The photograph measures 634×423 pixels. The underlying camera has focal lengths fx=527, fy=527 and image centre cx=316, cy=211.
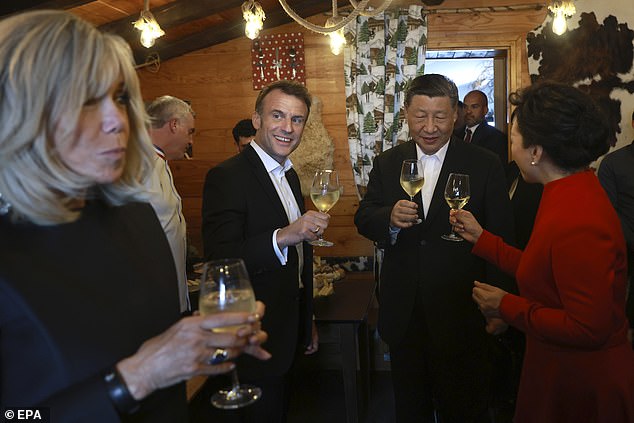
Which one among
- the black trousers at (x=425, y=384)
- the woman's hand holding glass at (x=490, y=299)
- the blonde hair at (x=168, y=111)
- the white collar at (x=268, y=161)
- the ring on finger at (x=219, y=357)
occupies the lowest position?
the black trousers at (x=425, y=384)

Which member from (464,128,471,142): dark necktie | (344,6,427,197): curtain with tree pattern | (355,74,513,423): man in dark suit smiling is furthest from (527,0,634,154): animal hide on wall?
(355,74,513,423): man in dark suit smiling

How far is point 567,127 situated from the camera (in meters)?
1.58

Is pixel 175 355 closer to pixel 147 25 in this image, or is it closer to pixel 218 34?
pixel 147 25

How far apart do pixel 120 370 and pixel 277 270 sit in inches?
40.7

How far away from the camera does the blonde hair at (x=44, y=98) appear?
34.4 inches

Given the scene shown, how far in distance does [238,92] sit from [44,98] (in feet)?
13.3

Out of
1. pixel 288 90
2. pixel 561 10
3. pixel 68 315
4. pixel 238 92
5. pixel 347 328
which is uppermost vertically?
pixel 561 10

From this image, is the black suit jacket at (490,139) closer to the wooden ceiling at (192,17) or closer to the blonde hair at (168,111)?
the wooden ceiling at (192,17)

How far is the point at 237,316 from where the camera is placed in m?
0.98

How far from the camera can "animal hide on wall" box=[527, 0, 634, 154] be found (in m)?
4.22

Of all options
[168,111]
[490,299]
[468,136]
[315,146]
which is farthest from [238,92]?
[490,299]

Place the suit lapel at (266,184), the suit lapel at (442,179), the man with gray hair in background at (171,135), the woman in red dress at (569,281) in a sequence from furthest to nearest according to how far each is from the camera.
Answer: the man with gray hair in background at (171,135)
the suit lapel at (442,179)
the suit lapel at (266,184)
the woman in red dress at (569,281)

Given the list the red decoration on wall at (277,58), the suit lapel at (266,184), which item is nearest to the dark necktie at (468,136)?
the red decoration on wall at (277,58)

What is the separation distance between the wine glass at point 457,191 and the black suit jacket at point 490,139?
261 centimetres
